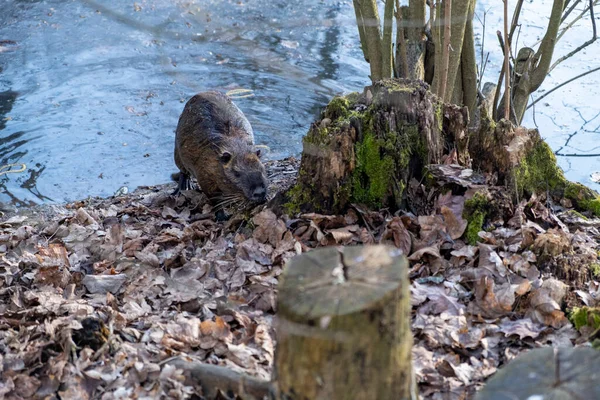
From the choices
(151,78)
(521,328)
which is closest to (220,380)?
(521,328)

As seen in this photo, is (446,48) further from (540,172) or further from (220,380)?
(220,380)

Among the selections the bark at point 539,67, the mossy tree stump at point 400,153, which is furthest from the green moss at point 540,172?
the bark at point 539,67

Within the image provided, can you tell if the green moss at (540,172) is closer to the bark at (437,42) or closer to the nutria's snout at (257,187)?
the bark at (437,42)

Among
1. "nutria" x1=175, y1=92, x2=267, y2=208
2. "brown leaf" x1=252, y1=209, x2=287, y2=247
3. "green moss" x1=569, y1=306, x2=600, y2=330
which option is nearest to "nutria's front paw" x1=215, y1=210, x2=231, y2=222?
"nutria" x1=175, y1=92, x2=267, y2=208

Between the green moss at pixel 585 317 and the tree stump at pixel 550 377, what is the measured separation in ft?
4.05

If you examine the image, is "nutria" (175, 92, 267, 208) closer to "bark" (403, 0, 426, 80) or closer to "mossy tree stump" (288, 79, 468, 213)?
"mossy tree stump" (288, 79, 468, 213)

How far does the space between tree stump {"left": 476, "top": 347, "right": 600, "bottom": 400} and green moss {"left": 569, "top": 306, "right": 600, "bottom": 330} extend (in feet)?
4.05

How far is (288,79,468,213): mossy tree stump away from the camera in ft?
14.5

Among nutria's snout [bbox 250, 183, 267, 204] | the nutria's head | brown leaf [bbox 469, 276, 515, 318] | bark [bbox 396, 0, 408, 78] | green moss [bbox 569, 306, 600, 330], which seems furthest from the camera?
bark [bbox 396, 0, 408, 78]

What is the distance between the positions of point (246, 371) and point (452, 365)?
0.97m

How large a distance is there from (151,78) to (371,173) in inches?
268

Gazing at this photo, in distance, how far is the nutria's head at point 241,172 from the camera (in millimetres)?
6016

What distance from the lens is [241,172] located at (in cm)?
627

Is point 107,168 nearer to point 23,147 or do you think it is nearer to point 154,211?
point 23,147
